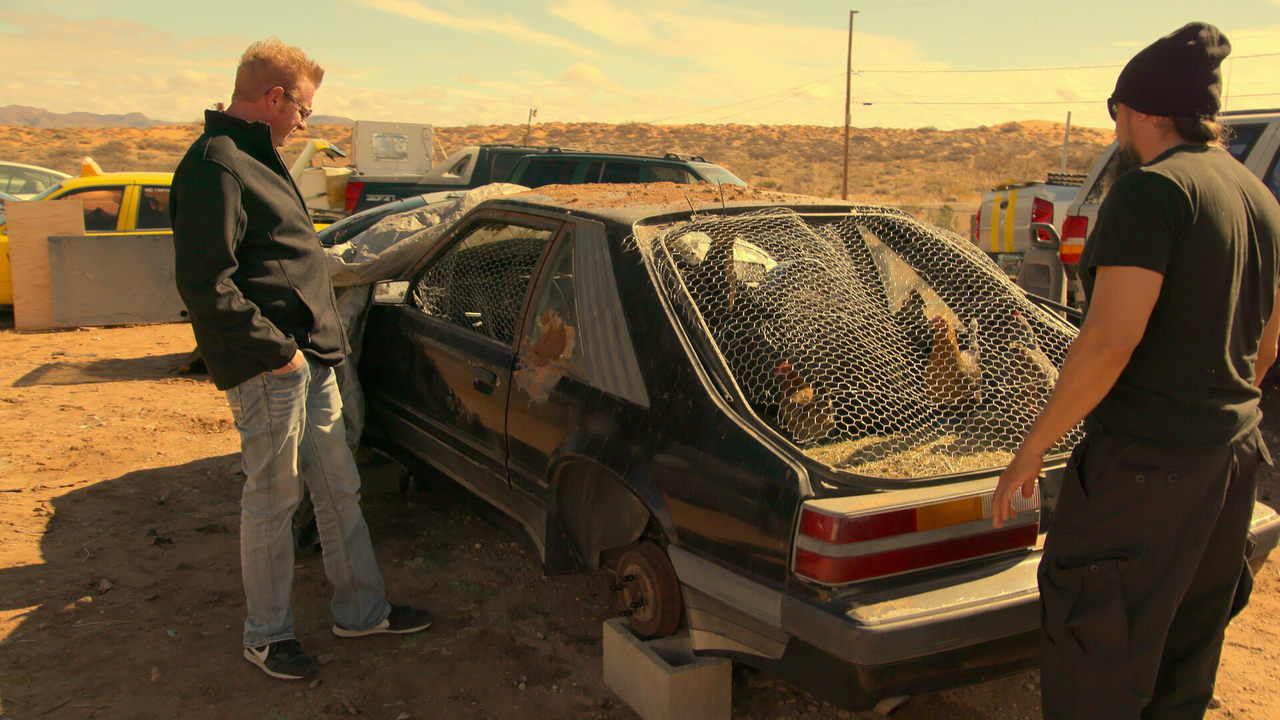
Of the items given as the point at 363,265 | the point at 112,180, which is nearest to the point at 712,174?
the point at 112,180

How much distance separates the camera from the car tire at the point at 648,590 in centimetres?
277

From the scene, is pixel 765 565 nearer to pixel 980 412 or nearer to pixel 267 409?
pixel 980 412

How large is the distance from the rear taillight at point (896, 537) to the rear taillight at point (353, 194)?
9784mm

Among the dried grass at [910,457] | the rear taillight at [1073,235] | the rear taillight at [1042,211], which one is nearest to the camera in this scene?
the dried grass at [910,457]

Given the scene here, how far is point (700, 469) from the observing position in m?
2.53

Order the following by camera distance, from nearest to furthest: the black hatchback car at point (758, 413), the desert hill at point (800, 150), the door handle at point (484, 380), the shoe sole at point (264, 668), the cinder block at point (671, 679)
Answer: the black hatchback car at point (758, 413)
the cinder block at point (671, 679)
the shoe sole at point (264, 668)
the door handle at point (484, 380)
the desert hill at point (800, 150)

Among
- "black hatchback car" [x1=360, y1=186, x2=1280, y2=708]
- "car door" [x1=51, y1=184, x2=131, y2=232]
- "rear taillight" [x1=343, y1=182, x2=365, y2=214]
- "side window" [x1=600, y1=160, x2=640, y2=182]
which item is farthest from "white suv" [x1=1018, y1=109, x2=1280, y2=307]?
"car door" [x1=51, y1=184, x2=131, y2=232]

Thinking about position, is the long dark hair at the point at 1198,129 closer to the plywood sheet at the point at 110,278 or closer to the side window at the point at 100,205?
the plywood sheet at the point at 110,278

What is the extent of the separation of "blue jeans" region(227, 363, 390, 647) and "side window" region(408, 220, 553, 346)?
668 millimetres

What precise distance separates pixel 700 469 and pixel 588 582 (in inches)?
58.2

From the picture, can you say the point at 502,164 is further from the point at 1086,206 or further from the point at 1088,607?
the point at 1088,607

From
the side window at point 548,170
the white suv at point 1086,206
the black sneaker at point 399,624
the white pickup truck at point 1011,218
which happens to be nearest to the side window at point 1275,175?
the white suv at point 1086,206

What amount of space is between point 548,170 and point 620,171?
859mm

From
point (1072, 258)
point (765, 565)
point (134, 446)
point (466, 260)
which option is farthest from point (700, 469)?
point (1072, 258)
